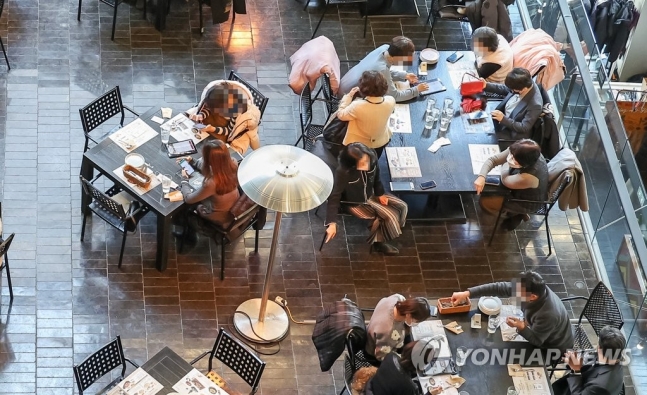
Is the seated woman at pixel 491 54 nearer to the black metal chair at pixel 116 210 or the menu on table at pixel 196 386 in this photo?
the black metal chair at pixel 116 210

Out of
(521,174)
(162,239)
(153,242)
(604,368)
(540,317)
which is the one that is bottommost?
(153,242)

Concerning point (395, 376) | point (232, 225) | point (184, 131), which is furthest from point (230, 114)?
point (395, 376)

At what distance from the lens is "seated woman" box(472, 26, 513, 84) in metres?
11.1

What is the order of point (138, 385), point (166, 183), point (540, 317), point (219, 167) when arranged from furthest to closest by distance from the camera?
point (166, 183) → point (219, 167) → point (540, 317) → point (138, 385)

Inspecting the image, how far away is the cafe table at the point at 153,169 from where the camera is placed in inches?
379

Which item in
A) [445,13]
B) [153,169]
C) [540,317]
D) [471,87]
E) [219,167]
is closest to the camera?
[540,317]

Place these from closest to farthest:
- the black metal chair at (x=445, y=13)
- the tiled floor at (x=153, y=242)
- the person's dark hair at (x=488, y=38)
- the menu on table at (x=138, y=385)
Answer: the menu on table at (x=138, y=385), the tiled floor at (x=153, y=242), the person's dark hair at (x=488, y=38), the black metal chair at (x=445, y=13)

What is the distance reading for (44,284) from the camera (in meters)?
9.76

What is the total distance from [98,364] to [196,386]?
81 centimetres

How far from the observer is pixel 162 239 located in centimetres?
977

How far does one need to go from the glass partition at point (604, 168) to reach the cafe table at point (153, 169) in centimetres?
418

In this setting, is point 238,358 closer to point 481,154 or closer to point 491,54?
point 481,154

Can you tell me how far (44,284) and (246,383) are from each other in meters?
2.20

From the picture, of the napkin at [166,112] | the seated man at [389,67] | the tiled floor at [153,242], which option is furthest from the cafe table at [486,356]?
the napkin at [166,112]
